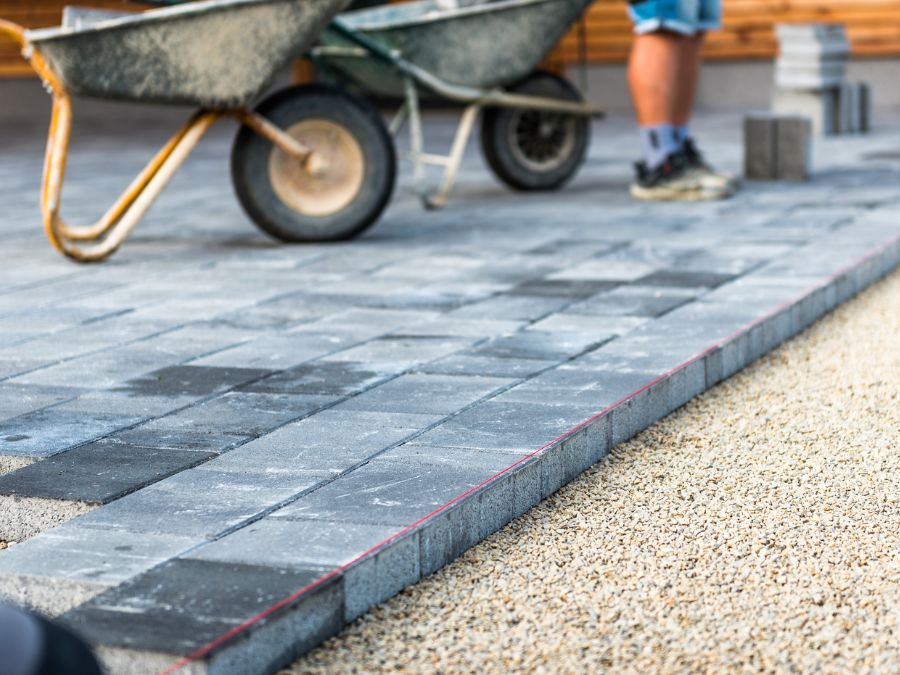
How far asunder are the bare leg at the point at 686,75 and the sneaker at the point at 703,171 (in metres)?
0.10

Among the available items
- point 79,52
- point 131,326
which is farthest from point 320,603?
point 79,52

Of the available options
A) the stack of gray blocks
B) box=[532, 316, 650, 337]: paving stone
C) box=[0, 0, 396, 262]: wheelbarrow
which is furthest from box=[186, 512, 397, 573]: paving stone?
the stack of gray blocks

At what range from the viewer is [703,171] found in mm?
6586

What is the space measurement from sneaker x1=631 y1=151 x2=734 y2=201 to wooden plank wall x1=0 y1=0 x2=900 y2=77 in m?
7.73

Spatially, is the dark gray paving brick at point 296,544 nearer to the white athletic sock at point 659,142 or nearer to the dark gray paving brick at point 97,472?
the dark gray paving brick at point 97,472

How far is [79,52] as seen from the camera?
188 inches

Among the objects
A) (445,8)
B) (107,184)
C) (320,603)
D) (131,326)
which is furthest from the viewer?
(107,184)

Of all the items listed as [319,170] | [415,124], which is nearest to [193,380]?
[319,170]

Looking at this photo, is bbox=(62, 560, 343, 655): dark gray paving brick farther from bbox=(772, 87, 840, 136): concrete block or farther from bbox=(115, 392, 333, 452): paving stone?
bbox=(772, 87, 840, 136): concrete block

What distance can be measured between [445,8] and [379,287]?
2135mm

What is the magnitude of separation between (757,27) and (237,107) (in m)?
9.73

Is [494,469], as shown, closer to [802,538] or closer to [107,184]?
[802,538]

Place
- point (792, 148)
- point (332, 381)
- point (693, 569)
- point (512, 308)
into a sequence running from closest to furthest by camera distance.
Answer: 1. point (693, 569)
2. point (332, 381)
3. point (512, 308)
4. point (792, 148)

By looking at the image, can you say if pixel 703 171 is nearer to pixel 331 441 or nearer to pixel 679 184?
pixel 679 184
